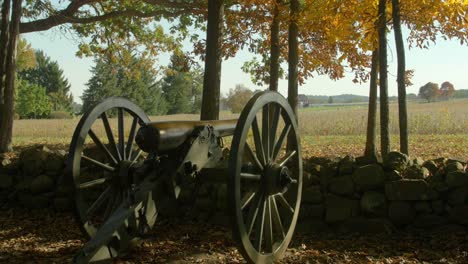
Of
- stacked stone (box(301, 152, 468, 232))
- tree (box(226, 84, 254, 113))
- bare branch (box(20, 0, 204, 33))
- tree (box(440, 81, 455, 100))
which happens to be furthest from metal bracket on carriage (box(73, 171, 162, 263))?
tree (box(440, 81, 455, 100))

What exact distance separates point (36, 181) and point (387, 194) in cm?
473

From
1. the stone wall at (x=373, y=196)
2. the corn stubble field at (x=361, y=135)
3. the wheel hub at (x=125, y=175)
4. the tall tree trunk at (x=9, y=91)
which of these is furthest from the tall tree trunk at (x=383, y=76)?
the tall tree trunk at (x=9, y=91)

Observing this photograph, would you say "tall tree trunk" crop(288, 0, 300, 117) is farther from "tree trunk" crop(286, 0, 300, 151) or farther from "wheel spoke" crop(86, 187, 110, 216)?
"wheel spoke" crop(86, 187, 110, 216)

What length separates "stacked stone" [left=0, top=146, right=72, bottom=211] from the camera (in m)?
6.85

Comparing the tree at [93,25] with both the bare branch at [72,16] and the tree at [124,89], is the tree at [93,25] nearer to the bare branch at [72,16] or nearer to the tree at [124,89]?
the bare branch at [72,16]

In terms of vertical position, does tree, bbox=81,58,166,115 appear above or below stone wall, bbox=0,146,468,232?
above

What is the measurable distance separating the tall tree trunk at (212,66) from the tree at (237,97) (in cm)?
4209

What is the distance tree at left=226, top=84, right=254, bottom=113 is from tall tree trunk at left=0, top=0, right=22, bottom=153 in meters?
39.4

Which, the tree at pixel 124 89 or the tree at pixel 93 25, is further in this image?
the tree at pixel 124 89

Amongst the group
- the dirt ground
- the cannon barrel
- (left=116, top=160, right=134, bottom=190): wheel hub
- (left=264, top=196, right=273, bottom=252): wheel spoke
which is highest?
the cannon barrel

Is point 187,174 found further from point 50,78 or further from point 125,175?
point 50,78

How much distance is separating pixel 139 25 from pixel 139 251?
1293cm

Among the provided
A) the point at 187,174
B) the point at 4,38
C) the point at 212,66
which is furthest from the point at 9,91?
the point at 187,174

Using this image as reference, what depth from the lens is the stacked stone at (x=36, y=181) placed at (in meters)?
6.85
